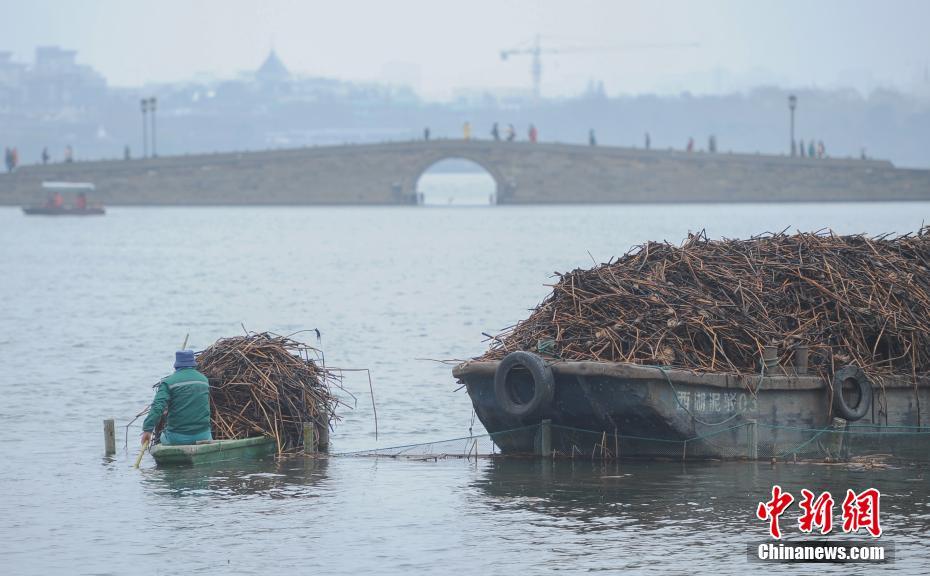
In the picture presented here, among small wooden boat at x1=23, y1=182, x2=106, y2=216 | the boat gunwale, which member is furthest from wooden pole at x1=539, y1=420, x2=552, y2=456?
small wooden boat at x1=23, y1=182, x2=106, y2=216

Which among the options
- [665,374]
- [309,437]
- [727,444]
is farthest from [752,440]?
[309,437]

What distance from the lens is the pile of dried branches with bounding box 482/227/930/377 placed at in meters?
17.1

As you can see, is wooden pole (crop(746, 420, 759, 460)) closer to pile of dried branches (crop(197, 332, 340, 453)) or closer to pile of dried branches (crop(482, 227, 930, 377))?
pile of dried branches (crop(482, 227, 930, 377))

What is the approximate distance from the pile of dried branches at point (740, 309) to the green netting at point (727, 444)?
68cm

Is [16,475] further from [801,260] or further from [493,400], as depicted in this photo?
[801,260]

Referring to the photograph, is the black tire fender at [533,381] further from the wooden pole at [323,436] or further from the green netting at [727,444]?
the wooden pole at [323,436]

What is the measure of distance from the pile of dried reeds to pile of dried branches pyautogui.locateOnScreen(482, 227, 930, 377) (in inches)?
82.1

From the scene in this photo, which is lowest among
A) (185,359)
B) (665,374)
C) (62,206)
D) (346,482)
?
(346,482)

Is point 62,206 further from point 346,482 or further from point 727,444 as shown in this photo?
point 727,444

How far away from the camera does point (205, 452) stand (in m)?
17.1

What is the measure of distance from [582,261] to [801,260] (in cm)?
3863

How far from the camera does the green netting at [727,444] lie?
17047 mm

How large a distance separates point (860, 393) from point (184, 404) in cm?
711

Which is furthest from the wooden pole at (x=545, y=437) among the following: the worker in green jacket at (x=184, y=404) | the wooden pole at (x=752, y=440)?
the worker in green jacket at (x=184, y=404)
